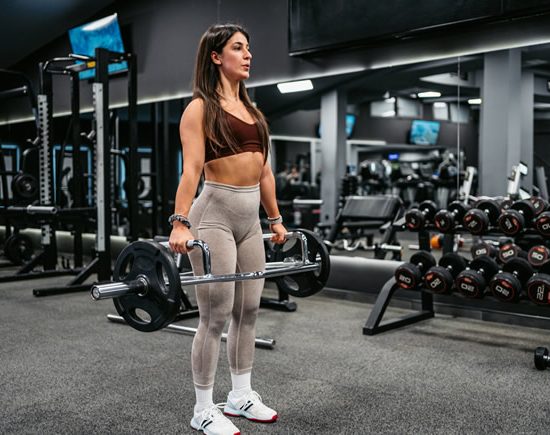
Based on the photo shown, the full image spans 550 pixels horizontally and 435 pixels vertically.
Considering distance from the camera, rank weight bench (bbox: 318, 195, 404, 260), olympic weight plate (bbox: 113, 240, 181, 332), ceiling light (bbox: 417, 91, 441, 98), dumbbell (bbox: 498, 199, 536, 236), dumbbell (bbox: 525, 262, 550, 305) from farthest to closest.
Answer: weight bench (bbox: 318, 195, 404, 260)
ceiling light (bbox: 417, 91, 441, 98)
dumbbell (bbox: 498, 199, 536, 236)
dumbbell (bbox: 525, 262, 550, 305)
olympic weight plate (bbox: 113, 240, 181, 332)

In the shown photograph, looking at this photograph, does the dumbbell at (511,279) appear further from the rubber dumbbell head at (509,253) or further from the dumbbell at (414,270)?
the dumbbell at (414,270)

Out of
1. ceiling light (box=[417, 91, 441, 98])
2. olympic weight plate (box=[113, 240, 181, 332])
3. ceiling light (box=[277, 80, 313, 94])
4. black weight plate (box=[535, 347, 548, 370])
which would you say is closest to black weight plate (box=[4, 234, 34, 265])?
ceiling light (box=[277, 80, 313, 94])

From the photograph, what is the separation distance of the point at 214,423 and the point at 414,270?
1.82 m

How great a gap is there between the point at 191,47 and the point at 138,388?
12.7 feet

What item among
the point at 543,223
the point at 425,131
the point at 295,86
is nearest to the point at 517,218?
the point at 543,223

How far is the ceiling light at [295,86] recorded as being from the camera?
186 inches

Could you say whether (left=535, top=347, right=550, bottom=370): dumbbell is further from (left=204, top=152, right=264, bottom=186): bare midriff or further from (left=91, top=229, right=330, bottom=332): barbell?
(left=204, top=152, right=264, bottom=186): bare midriff

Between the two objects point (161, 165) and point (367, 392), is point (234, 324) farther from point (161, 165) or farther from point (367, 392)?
point (161, 165)

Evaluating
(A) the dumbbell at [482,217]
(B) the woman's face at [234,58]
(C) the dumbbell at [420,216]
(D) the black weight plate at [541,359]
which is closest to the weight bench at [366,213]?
(C) the dumbbell at [420,216]

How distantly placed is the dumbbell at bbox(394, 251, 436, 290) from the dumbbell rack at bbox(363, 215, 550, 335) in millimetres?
74

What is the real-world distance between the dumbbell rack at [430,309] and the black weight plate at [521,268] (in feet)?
0.61

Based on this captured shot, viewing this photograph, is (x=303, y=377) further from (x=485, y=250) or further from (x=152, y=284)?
(x=485, y=250)

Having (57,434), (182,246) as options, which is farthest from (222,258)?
(57,434)

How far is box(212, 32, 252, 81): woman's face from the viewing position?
182 cm
